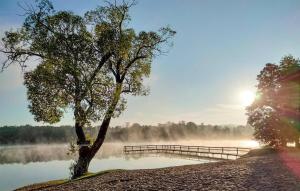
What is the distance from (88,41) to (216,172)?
17.7m

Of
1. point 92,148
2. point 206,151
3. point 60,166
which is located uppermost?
point 92,148

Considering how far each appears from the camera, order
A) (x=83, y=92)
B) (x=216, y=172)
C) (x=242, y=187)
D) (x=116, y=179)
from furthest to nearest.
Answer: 1. (x=83, y=92)
2. (x=116, y=179)
3. (x=216, y=172)
4. (x=242, y=187)

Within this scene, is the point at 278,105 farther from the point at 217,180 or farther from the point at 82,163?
the point at 217,180

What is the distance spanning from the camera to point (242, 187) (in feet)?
55.2

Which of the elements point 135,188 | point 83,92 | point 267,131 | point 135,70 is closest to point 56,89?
point 83,92

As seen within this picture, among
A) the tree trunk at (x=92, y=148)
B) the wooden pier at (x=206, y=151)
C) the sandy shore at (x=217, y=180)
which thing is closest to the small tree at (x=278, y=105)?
the wooden pier at (x=206, y=151)

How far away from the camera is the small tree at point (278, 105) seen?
152 feet

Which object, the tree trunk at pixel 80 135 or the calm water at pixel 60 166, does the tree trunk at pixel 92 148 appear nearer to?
the tree trunk at pixel 80 135

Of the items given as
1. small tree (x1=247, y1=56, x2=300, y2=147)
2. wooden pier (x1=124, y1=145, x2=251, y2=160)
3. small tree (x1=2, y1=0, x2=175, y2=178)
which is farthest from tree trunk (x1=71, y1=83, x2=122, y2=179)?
wooden pier (x1=124, y1=145, x2=251, y2=160)

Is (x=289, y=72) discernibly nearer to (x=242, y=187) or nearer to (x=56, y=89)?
(x=56, y=89)

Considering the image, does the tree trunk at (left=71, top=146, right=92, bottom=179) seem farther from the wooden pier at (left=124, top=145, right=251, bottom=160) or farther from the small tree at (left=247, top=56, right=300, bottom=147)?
the wooden pier at (left=124, top=145, right=251, bottom=160)

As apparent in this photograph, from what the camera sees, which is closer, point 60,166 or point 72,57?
point 72,57

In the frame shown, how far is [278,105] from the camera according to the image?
48.2m

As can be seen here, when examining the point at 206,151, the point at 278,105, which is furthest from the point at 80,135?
the point at 206,151
